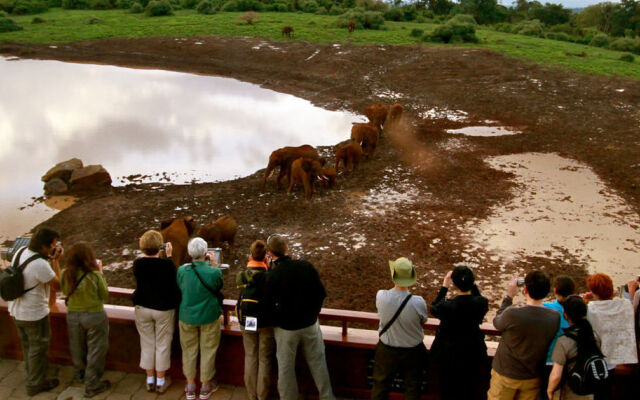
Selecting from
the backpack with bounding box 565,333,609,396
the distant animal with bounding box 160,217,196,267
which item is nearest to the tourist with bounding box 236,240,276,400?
the backpack with bounding box 565,333,609,396

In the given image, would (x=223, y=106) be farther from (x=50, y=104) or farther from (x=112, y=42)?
(x=112, y=42)

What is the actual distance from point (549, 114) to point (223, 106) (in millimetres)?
11681

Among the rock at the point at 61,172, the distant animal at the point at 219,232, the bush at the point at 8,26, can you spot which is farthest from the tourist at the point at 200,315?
the bush at the point at 8,26

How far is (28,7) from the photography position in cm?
4428

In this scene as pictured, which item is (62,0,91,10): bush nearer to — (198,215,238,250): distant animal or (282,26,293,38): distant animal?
(282,26,293,38): distant animal

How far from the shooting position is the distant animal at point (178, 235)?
26.2ft

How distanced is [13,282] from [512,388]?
13.3 feet

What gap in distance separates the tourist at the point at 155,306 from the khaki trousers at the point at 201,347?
0.15m

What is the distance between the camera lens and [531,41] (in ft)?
108

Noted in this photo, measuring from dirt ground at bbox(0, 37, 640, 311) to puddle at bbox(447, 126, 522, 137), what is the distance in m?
0.52

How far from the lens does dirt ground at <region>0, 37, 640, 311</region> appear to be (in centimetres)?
885

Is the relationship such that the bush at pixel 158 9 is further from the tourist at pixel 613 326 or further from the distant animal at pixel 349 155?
the tourist at pixel 613 326

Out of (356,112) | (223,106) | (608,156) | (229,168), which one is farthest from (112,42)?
(608,156)

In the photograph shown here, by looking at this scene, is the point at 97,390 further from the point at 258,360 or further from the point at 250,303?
the point at 250,303
